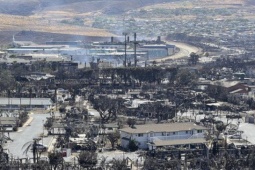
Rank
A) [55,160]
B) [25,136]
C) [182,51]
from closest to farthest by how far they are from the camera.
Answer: [55,160] → [25,136] → [182,51]

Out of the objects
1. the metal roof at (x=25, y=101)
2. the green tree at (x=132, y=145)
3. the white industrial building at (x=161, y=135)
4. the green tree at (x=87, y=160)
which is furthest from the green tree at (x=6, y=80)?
the green tree at (x=87, y=160)

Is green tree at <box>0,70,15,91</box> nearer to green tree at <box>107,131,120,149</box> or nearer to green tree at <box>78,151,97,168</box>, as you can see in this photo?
green tree at <box>107,131,120,149</box>

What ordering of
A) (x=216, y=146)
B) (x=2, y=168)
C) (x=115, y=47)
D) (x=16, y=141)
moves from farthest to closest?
(x=115, y=47) < (x=16, y=141) < (x=216, y=146) < (x=2, y=168)

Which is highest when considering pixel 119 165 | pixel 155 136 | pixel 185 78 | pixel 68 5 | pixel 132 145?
pixel 119 165

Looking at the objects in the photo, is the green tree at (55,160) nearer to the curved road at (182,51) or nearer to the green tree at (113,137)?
the green tree at (113,137)

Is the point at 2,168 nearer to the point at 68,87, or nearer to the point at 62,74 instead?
the point at 68,87

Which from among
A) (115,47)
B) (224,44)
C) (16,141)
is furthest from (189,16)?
(16,141)

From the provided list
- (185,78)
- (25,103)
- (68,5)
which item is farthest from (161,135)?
(68,5)

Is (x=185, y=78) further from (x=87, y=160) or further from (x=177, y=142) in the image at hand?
(x=87, y=160)
